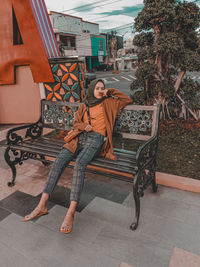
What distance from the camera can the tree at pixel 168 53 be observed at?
184 inches

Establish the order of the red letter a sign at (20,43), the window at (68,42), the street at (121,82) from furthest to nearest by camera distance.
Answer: the window at (68,42)
the street at (121,82)
the red letter a sign at (20,43)

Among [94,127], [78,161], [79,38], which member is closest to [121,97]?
[94,127]

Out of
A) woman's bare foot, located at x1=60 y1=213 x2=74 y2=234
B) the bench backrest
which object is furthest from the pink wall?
woman's bare foot, located at x1=60 y1=213 x2=74 y2=234

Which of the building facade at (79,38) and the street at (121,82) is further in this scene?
the building facade at (79,38)

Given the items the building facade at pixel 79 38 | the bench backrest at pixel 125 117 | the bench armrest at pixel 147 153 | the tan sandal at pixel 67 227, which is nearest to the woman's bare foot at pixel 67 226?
the tan sandal at pixel 67 227

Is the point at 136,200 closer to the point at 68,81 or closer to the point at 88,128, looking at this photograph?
the point at 88,128

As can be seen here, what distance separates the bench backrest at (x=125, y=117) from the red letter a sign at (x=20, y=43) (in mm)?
1836

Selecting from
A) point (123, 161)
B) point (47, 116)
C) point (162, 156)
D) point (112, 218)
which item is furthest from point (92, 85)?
point (162, 156)

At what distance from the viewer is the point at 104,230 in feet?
7.80

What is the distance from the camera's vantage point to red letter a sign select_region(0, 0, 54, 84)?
5.13m

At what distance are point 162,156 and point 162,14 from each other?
3.01 m

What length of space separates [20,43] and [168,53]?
4.02m

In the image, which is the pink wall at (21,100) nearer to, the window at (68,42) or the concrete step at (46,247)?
the concrete step at (46,247)

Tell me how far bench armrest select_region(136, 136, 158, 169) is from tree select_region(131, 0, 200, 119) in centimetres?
273
